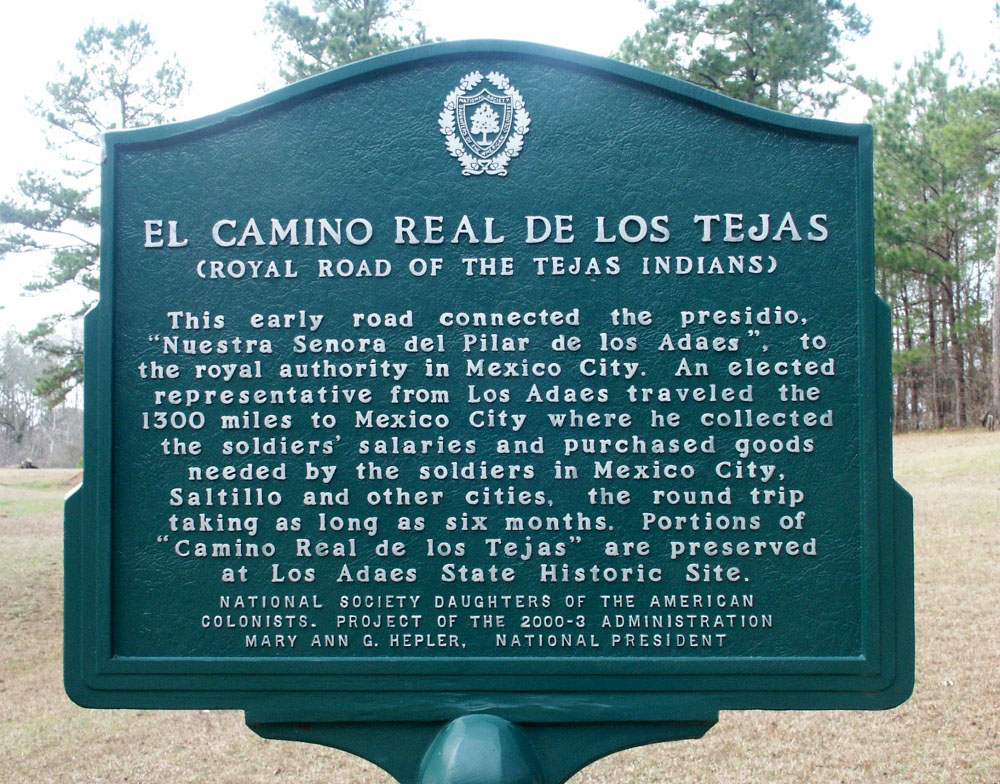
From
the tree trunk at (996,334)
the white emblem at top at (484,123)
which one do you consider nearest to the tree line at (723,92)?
the tree trunk at (996,334)

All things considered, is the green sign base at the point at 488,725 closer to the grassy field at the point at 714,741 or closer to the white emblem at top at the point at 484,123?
the white emblem at top at the point at 484,123

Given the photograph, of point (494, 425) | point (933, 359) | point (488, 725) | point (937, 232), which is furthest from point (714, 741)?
point (933, 359)

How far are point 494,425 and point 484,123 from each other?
1037mm

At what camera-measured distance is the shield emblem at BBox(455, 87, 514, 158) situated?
10.2 feet

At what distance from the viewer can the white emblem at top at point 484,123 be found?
3111 millimetres

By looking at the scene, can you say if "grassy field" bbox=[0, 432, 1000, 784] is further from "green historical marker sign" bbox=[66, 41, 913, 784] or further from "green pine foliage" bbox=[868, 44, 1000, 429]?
"green pine foliage" bbox=[868, 44, 1000, 429]

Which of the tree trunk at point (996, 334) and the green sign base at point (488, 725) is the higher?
the tree trunk at point (996, 334)

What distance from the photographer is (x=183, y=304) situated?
312 centimetres

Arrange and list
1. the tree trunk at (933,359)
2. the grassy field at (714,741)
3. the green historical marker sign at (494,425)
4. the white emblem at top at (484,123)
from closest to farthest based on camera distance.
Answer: the green historical marker sign at (494,425) < the white emblem at top at (484,123) < the grassy field at (714,741) < the tree trunk at (933,359)

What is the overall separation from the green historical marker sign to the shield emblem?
0.01 metres

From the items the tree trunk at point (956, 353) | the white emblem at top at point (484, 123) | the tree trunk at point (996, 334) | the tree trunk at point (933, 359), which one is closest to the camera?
the white emblem at top at point (484, 123)

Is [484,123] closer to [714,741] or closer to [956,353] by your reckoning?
[714,741]

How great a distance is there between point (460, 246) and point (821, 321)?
1240 mm

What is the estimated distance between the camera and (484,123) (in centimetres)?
313
